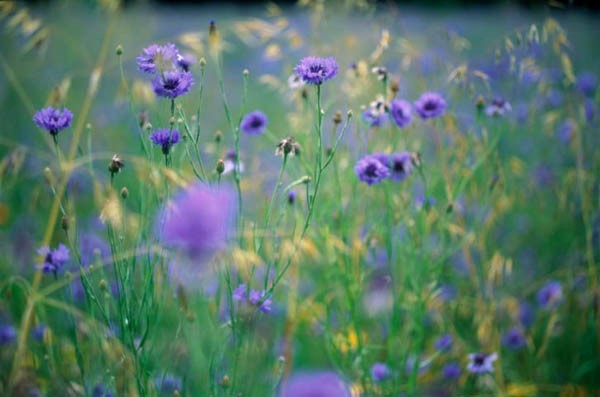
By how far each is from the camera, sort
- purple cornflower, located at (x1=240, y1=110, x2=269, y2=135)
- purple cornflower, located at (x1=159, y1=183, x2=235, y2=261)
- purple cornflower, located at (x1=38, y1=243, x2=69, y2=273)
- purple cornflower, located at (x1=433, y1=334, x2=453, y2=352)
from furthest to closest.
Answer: purple cornflower, located at (x1=433, y1=334, x2=453, y2=352), purple cornflower, located at (x1=240, y1=110, x2=269, y2=135), purple cornflower, located at (x1=38, y1=243, x2=69, y2=273), purple cornflower, located at (x1=159, y1=183, x2=235, y2=261)

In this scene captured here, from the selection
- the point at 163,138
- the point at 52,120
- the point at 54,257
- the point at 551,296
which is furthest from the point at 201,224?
the point at 551,296

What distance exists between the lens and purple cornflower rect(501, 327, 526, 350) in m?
1.78

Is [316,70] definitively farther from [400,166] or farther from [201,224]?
[201,224]

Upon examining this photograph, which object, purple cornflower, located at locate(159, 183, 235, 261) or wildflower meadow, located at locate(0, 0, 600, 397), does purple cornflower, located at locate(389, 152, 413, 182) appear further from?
purple cornflower, located at locate(159, 183, 235, 261)

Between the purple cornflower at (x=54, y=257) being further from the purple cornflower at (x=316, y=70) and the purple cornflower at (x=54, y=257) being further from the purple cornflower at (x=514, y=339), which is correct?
the purple cornflower at (x=514, y=339)

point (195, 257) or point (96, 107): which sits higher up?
point (195, 257)

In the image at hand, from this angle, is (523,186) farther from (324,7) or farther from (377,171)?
(377,171)

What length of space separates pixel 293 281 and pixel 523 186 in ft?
3.38

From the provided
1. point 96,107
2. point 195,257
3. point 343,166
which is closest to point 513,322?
point 343,166

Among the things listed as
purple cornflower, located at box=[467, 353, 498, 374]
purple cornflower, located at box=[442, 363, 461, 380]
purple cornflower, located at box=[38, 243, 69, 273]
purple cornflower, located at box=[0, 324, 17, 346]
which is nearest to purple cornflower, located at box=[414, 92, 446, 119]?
purple cornflower, located at box=[467, 353, 498, 374]

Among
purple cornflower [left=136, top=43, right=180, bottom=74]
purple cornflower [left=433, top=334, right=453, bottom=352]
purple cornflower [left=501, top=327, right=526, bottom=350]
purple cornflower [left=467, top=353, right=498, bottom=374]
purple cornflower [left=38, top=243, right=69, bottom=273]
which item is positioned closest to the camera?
purple cornflower [left=136, top=43, right=180, bottom=74]

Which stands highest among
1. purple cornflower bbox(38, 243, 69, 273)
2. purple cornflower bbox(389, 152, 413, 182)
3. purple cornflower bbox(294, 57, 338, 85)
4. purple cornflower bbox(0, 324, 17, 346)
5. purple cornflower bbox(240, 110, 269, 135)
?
purple cornflower bbox(294, 57, 338, 85)

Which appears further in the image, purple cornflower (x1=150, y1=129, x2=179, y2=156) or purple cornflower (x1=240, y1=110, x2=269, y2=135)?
purple cornflower (x1=240, y1=110, x2=269, y2=135)

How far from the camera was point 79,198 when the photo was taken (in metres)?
2.93
